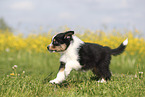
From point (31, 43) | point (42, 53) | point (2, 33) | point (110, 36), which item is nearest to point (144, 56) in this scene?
point (110, 36)

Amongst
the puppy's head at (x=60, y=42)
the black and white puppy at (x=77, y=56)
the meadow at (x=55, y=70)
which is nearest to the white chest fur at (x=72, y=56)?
the black and white puppy at (x=77, y=56)

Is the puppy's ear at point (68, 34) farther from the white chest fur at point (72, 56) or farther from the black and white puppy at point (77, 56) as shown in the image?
the white chest fur at point (72, 56)

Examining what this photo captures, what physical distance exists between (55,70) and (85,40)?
2175 mm

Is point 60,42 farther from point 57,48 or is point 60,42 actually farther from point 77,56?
point 77,56

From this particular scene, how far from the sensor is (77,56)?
417 centimetres

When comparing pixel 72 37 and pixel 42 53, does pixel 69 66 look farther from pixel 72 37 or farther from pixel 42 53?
pixel 42 53

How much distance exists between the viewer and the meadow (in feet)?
12.9

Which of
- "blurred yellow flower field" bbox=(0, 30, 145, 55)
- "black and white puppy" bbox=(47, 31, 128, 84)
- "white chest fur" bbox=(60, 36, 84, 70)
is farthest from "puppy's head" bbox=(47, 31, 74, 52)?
"blurred yellow flower field" bbox=(0, 30, 145, 55)

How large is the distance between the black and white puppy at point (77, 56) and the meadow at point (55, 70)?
1.02 feet

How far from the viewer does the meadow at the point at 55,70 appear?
3942 mm

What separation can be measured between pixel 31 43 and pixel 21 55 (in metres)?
1.07

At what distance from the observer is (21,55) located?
1002 cm

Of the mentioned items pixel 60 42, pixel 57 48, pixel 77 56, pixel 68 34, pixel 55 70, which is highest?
pixel 68 34

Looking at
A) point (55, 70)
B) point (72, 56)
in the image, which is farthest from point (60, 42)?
point (55, 70)
